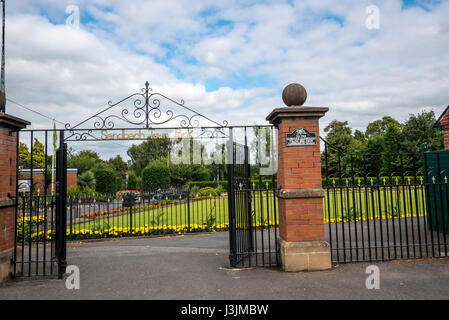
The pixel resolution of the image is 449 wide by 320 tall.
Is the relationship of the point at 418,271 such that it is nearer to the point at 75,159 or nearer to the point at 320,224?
the point at 320,224

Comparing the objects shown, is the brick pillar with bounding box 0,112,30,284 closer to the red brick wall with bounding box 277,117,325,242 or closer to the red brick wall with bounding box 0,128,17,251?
the red brick wall with bounding box 0,128,17,251

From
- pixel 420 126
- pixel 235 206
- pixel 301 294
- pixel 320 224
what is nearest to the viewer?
pixel 301 294

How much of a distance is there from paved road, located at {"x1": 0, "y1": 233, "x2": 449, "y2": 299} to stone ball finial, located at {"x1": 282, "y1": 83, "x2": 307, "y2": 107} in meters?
2.92

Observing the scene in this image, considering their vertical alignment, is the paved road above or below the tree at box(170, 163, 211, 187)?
below

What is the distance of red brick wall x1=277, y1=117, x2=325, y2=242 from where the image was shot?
5117 mm

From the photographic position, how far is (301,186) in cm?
515

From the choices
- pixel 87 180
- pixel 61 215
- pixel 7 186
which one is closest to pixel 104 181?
pixel 87 180

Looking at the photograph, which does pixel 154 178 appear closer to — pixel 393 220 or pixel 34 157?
pixel 34 157

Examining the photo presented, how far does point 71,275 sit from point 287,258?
3779 millimetres

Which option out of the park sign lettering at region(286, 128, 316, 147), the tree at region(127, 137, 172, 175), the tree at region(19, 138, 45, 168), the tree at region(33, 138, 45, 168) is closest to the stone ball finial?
the park sign lettering at region(286, 128, 316, 147)

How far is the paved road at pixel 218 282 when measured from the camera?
4.11 m

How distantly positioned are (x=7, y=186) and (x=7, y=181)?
0.09m

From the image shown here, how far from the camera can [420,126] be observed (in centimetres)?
3281

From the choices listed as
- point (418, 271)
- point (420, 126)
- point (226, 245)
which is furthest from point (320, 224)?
point (420, 126)
